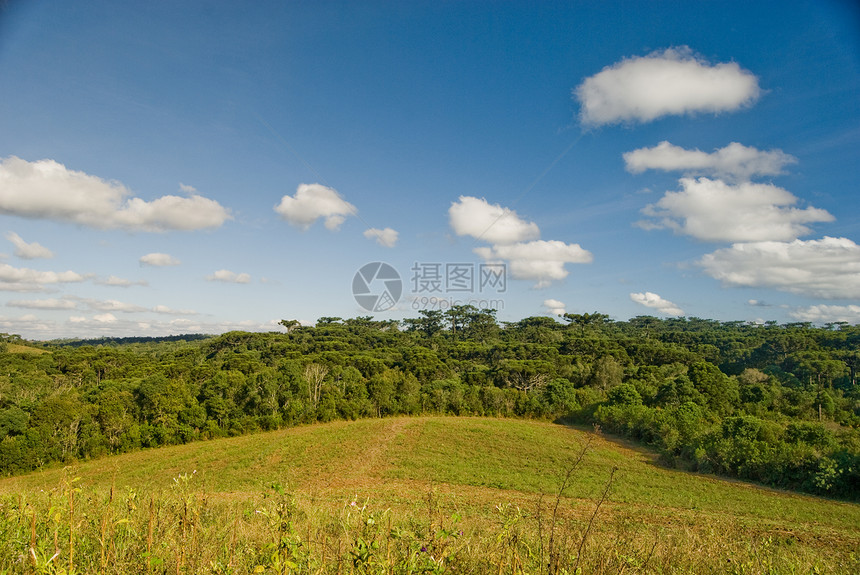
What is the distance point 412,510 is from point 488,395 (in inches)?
1391

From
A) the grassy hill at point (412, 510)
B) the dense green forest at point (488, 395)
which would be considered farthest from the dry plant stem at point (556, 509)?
the dense green forest at point (488, 395)

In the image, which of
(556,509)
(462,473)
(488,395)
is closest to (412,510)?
(556,509)

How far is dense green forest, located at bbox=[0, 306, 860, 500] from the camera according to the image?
2409cm

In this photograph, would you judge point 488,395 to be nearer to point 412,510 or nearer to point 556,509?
point 412,510

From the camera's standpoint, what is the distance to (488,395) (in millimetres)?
42156

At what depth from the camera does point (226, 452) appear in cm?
2808

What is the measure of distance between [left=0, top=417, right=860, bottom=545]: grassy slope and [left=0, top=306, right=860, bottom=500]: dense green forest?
1.97m

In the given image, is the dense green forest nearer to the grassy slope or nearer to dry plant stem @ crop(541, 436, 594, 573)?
the grassy slope

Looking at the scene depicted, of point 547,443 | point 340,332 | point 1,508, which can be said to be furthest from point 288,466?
point 340,332

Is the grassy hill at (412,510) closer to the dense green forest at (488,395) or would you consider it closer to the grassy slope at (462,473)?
the grassy slope at (462,473)

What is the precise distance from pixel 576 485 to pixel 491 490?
4226 millimetres

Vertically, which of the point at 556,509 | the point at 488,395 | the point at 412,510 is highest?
the point at 556,509

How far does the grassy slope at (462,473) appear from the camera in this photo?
16125mm

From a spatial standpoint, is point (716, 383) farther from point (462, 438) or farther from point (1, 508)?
point (1, 508)
